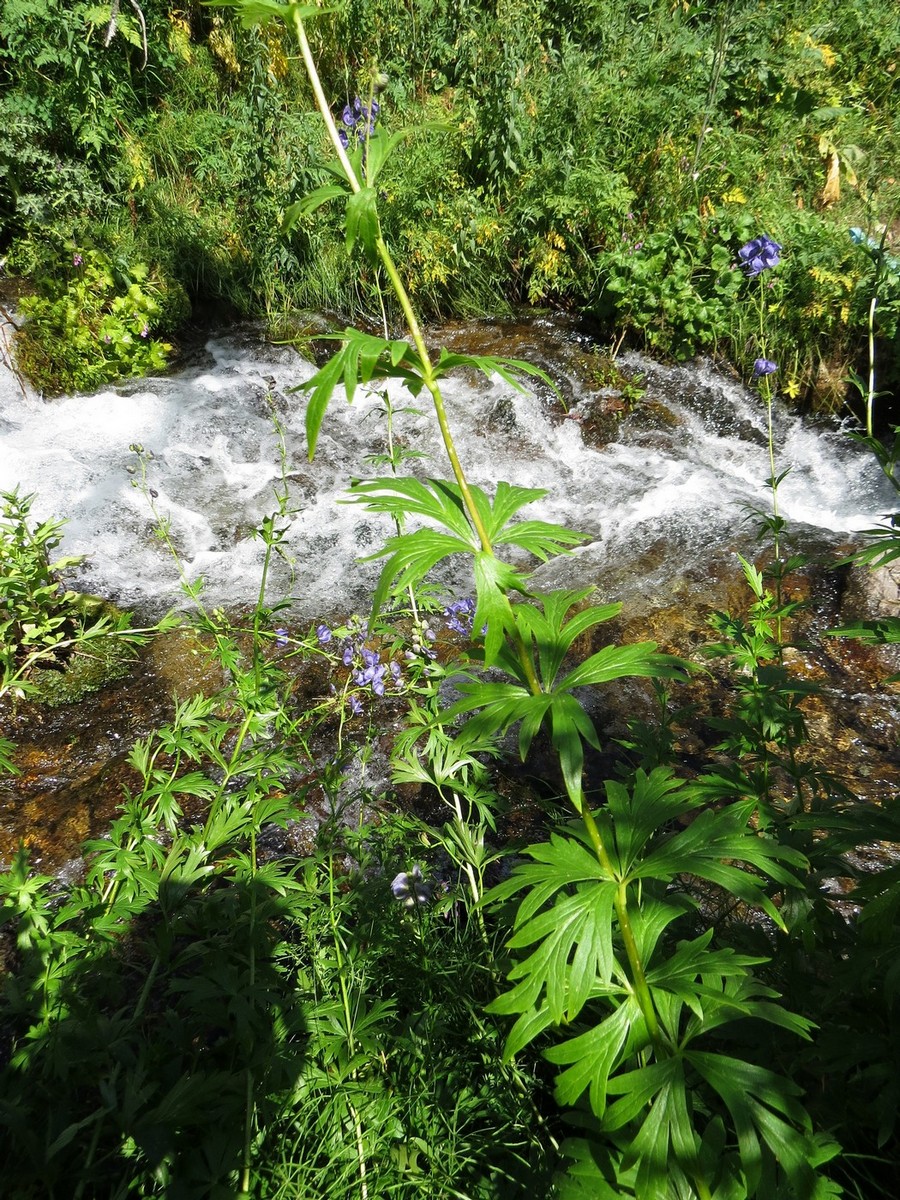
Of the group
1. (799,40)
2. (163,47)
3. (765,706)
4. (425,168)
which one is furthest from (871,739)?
(163,47)

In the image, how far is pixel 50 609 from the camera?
12.5 feet

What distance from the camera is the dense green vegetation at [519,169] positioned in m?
5.45

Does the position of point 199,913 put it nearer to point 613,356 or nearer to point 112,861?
point 112,861

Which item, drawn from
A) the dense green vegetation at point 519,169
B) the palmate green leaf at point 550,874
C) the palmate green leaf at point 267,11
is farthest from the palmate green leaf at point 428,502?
the dense green vegetation at point 519,169

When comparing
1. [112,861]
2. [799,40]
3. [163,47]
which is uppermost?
[163,47]

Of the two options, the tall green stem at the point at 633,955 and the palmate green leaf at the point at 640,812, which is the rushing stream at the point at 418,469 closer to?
the palmate green leaf at the point at 640,812

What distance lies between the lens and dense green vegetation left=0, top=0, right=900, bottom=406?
5.45 metres

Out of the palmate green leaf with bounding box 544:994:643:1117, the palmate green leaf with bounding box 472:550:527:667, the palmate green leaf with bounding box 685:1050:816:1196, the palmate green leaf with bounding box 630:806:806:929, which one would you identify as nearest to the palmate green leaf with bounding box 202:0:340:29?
the palmate green leaf with bounding box 472:550:527:667

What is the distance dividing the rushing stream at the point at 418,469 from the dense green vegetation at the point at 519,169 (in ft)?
1.33

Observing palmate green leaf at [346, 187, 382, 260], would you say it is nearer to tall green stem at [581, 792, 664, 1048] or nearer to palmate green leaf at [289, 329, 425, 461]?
palmate green leaf at [289, 329, 425, 461]

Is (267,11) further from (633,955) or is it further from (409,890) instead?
(409,890)

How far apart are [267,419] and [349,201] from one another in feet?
16.8

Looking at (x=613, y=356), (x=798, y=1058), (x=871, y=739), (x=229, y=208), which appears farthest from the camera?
(x=229, y=208)

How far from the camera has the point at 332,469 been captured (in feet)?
17.8
